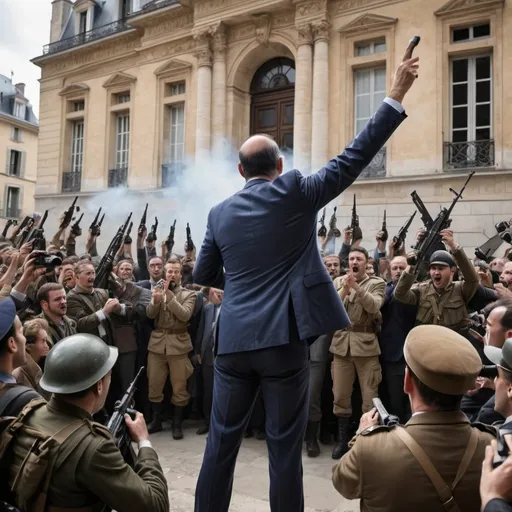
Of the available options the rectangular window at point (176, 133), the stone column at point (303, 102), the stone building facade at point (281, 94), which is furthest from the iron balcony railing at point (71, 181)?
the stone column at point (303, 102)

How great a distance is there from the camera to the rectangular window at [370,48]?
13.0 meters

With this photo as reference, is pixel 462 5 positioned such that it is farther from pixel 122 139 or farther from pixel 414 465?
pixel 414 465

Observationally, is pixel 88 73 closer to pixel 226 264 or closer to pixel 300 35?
pixel 300 35

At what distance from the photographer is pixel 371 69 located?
524 inches

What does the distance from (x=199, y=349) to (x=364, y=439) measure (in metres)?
4.29

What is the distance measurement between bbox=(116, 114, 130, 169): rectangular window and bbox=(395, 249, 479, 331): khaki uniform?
14892 millimetres

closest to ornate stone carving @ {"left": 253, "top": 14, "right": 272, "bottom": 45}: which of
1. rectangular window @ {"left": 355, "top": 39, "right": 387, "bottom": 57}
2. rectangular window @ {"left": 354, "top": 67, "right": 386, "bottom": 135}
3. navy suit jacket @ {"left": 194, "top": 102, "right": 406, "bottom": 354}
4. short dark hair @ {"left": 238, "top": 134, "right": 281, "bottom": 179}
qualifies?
rectangular window @ {"left": 355, "top": 39, "right": 387, "bottom": 57}

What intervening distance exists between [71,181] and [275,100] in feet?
28.0

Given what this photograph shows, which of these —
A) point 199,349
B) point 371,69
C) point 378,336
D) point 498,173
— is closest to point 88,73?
point 371,69

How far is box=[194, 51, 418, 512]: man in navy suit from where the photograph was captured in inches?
87.2

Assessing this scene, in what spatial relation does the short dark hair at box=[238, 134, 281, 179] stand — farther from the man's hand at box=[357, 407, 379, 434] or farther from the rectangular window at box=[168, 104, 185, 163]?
the rectangular window at box=[168, 104, 185, 163]

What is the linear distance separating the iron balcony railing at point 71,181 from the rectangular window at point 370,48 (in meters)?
11.0

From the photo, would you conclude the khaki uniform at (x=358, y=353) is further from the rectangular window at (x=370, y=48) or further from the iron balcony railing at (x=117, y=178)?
the iron balcony railing at (x=117, y=178)

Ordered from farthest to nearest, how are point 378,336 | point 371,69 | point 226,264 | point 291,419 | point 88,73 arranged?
1. point 88,73
2. point 371,69
3. point 378,336
4. point 226,264
5. point 291,419
